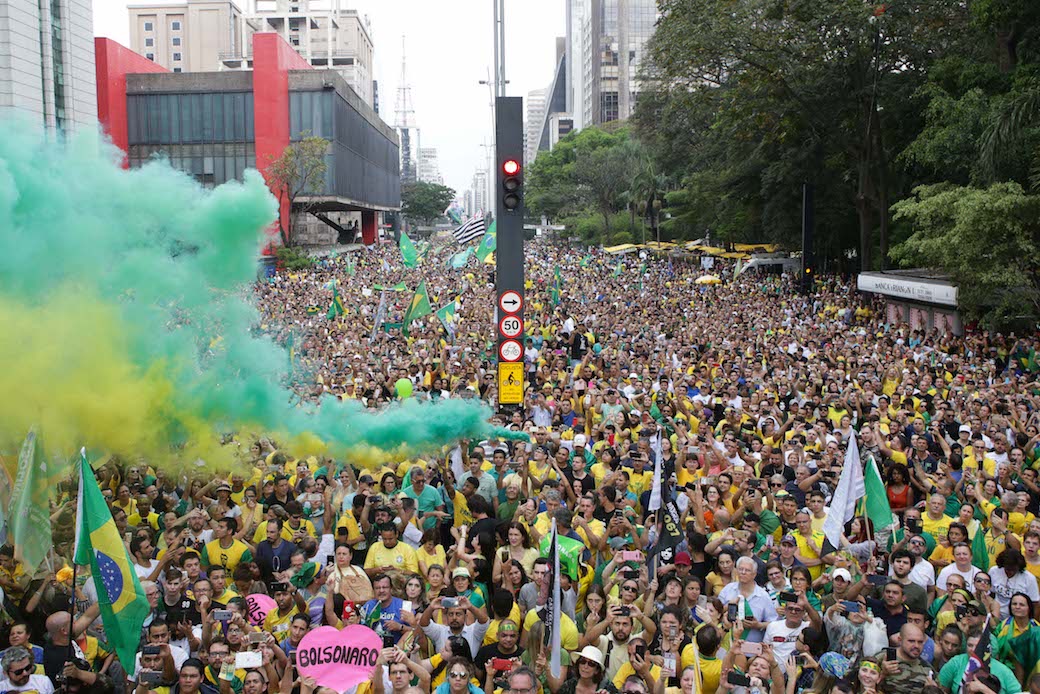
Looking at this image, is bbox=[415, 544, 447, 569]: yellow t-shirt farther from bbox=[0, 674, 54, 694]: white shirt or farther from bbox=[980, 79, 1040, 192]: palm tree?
bbox=[980, 79, 1040, 192]: palm tree

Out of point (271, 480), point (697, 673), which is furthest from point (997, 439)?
point (271, 480)

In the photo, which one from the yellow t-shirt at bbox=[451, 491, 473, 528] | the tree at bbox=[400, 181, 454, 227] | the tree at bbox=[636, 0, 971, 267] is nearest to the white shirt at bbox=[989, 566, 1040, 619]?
the yellow t-shirt at bbox=[451, 491, 473, 528]

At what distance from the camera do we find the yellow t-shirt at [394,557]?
7.97m

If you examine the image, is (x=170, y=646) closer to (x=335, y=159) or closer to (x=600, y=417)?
(x=600, y=417)

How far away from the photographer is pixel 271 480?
9.87m

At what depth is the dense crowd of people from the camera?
6.36 metres

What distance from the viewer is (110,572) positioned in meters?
6.62

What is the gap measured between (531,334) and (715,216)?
29.1 metres

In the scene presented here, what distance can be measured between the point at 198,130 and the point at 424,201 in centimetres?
8267

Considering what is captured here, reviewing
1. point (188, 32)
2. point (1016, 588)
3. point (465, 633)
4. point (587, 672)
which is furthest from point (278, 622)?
point (188, 32)

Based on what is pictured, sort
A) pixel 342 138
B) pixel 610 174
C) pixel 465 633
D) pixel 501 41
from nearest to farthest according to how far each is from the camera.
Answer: pixel 465 633, pixel 501 41, pixel 342 138, pixel 610 174

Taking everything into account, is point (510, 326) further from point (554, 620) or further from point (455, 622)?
point (554, 620)

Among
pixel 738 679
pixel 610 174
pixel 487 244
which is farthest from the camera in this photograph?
pixel 610 174

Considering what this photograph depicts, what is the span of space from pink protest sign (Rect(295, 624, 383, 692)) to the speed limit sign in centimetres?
765
